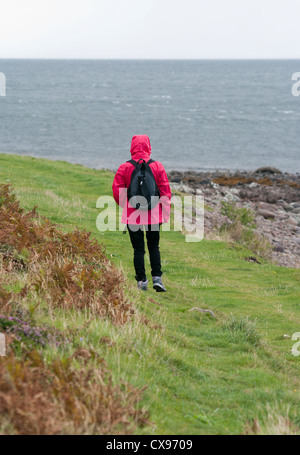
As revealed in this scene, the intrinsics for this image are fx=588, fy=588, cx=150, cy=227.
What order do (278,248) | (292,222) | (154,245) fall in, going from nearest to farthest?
(154,245)
(278,248)
(292,222)

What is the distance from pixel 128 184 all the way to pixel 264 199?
24.8 m

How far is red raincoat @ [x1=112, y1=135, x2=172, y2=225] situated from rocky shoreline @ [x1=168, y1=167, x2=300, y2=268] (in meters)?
9.31

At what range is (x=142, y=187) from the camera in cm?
860

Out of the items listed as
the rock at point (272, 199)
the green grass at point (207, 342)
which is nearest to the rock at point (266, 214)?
the rock at point (272, 199)

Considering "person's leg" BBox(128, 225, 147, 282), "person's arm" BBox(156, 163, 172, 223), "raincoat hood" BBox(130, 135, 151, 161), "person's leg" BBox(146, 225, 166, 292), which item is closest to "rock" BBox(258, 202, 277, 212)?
"person's leg" BBox(146, 225, 166, 292)

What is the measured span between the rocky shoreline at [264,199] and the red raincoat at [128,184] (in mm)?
9309

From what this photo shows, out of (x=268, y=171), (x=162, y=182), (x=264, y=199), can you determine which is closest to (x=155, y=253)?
(x=162, y=182)

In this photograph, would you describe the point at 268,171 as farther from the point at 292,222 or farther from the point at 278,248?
the point at 278,248

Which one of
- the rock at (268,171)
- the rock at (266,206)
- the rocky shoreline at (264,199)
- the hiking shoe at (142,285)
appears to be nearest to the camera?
the hiking shoe at (142,285)

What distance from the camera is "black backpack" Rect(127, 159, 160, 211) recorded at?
8.59 metres

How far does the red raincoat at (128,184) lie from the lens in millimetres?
8758

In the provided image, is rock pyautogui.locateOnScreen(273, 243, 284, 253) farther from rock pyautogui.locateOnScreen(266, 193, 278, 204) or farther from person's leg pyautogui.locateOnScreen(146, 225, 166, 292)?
rock pyautogui.locateOnScreen(266, 193, 278, 204)

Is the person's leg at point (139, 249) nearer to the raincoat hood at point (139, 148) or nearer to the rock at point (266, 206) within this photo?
the raincoat hood at point (139, 148)
